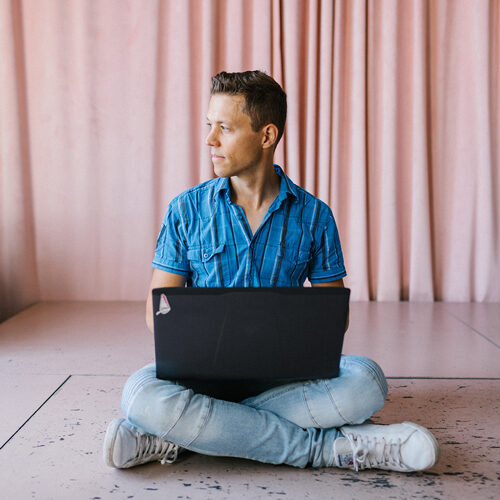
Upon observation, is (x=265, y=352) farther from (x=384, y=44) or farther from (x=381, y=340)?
(x=384, y=44)

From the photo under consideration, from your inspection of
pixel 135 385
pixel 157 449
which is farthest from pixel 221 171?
pixel 157 449

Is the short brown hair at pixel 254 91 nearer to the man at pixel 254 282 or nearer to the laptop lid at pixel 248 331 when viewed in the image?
the man at pixel 254 282

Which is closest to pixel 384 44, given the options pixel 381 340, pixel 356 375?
pixel 381 340

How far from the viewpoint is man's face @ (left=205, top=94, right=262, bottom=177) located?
4.97 ft

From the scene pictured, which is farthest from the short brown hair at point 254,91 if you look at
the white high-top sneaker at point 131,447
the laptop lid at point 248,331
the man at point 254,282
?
the white high-top sneaker at point 131,447

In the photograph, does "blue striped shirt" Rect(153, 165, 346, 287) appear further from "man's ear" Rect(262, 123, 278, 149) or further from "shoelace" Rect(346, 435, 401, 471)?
"shoelace" Rect(346, 435, 401, 471)

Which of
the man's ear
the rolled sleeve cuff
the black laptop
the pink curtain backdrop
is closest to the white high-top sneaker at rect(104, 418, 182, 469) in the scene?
the black laptop

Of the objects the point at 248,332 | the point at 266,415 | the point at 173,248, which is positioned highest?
the point at 173,248

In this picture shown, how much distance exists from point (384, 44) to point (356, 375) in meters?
2.11

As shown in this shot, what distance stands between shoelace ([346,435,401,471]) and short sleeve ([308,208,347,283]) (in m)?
0.41

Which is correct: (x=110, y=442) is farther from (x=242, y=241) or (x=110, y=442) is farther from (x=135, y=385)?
(x=242, y=241)

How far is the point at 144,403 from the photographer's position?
136 cm

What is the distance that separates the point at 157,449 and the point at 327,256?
1.92 feet

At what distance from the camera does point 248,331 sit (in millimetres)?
1288
